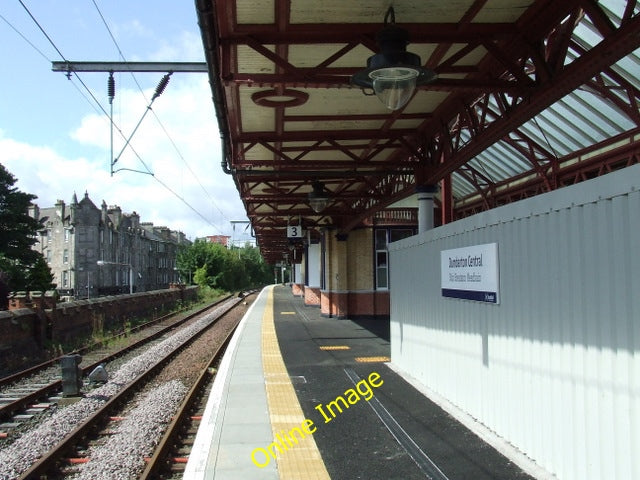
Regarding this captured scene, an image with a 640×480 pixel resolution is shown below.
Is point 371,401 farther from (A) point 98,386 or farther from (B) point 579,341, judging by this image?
(A) point 98,386

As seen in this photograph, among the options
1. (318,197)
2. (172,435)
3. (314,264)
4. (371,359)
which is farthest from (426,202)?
(314,264)

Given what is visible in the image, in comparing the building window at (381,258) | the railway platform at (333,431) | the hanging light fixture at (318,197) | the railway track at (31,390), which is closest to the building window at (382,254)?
the building window at (381,258)

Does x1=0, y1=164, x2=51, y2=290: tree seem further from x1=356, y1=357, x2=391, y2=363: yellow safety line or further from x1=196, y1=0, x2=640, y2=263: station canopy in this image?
x1=356, y1=357, x2=391, y2=363: yellow safety line

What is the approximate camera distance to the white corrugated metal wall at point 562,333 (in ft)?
14.0

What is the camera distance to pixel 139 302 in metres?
34.8

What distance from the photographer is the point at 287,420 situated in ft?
25.2

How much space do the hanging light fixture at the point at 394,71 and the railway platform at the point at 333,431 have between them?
341cm

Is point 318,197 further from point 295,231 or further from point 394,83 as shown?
point 295,231

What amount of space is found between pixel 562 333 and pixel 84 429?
653cm

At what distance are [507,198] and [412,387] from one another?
372 inches

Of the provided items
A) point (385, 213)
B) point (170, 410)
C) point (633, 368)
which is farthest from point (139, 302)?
point (633, 368)

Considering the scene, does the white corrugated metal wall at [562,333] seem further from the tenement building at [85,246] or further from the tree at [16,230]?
the tenement building at [85,246]

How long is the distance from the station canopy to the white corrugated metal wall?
1414 millimetres

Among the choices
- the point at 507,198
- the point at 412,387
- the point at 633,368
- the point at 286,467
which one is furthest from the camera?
the point at 507,198
